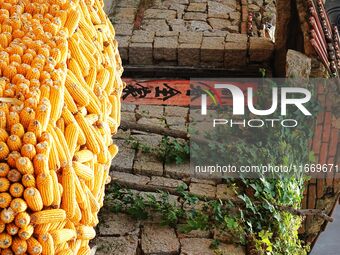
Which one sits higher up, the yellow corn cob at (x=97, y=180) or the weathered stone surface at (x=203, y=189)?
the yellow corn cob at (x=97, y=180)

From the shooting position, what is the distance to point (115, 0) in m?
9.01

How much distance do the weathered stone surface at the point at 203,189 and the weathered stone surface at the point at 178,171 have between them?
0.43 ft

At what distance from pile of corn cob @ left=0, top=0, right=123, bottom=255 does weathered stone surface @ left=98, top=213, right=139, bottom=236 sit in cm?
169

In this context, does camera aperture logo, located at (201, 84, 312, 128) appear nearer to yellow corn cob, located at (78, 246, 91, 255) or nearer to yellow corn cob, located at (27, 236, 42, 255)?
yellow corn cob, located at (78, 246, 91, 255)

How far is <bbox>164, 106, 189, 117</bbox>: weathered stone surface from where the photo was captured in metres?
6.76

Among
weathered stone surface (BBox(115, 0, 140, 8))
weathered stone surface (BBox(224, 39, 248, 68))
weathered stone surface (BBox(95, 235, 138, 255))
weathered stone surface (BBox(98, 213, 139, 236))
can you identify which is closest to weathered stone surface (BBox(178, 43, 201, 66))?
weathered stone surface (BBox(224, 39, 248, 68))

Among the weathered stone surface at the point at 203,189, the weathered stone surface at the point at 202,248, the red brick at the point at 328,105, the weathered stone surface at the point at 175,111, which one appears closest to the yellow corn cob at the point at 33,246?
the weathered stone surface at the point at 202,248

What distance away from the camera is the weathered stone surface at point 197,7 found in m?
8.80

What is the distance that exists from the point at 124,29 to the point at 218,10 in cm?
132

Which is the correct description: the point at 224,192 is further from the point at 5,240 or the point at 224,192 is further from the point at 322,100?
the point at 5,240

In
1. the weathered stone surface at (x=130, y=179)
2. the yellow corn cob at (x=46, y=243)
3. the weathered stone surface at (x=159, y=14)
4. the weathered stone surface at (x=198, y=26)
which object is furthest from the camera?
the weathered stone surface at (x=159, y=14)

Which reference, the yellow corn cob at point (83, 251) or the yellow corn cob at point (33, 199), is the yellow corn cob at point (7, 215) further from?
the yellow corn cob at point (83, 251)

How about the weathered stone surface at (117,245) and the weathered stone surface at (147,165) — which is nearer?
the weathered stone surface at (117,245)

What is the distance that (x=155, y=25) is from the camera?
825 centimetres
